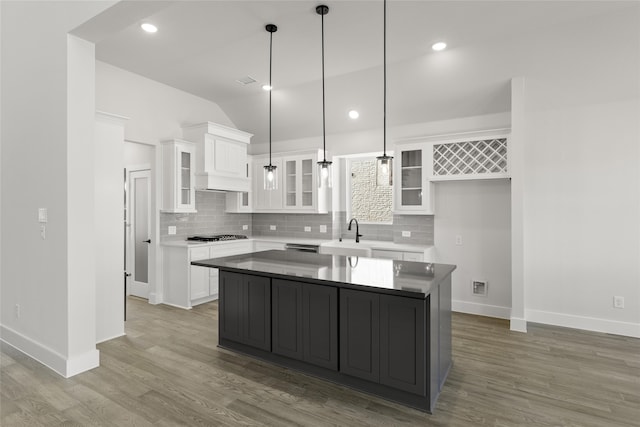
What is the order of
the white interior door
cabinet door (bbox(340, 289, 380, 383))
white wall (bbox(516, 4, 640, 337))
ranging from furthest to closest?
the white interior door, white wall (bbox(516, 4, 640, 337)), cabinet door (bbox(340, 289, 380, 383))

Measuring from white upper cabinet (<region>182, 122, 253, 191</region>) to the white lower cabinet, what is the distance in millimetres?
946

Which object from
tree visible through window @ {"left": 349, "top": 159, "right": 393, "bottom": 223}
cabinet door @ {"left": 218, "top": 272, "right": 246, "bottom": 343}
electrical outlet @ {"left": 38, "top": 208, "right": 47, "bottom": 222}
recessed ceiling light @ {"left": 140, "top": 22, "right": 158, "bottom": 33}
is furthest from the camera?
tree visible through window @ {"left": 349, "top": 159, "right": 393, "bottom": 223}

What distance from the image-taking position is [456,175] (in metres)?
4.48

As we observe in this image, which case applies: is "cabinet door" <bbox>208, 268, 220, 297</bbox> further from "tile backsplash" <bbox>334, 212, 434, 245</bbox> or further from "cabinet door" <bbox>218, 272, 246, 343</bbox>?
"tile backsplash" <bbox>334, 212, 434, 245</bbox>

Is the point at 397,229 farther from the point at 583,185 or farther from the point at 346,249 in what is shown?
the point at 583,185

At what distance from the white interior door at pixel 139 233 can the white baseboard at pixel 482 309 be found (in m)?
4.42

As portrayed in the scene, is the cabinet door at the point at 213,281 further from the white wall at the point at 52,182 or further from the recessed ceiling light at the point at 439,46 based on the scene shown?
the recessed ceiling light at the point at 439,46

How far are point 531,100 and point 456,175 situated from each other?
115cm

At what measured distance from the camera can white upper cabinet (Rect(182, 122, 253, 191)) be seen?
5.19 meters

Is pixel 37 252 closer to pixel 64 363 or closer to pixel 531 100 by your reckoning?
pixel 64 363

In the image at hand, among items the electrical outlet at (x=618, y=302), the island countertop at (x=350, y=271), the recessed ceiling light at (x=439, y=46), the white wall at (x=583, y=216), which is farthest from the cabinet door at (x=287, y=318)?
the electrical outlet at (x=618, y=302)

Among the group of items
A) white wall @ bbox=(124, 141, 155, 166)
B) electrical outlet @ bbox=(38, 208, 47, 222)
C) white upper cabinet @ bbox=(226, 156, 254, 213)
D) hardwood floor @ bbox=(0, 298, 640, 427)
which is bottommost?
hardwood floor @ bbox=(0, 298, 640, 427)

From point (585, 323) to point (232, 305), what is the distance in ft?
12.8

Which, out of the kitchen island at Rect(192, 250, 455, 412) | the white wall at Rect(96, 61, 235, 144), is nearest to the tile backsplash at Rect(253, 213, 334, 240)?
the white wall at Rect(96, 61, 235, 144)
